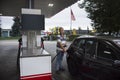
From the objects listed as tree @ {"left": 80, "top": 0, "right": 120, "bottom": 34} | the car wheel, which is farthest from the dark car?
tree @ {"left": 80, "top": 0, "right": 120, "bottom": 34}

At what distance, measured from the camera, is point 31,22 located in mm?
5699

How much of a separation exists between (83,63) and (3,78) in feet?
9.25

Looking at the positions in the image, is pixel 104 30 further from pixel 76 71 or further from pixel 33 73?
pixel 33 73

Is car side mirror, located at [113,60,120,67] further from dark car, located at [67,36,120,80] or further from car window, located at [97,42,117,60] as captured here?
car window, located at [97,42,117,60]

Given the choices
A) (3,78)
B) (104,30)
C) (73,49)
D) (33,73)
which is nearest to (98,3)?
(104,30)

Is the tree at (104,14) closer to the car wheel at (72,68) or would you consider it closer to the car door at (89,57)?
the car wheel at (72,68)

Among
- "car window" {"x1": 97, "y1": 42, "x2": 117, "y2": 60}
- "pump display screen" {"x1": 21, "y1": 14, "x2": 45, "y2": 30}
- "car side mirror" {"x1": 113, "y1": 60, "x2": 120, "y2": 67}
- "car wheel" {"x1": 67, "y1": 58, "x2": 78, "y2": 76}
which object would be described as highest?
"pump display screen" {"x1": 21, "y1": 14, "x2": 45, "y2": 30}

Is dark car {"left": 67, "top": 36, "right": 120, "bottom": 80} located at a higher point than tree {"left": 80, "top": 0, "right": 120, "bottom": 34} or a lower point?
lower

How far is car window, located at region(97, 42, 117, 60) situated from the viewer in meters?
4.70

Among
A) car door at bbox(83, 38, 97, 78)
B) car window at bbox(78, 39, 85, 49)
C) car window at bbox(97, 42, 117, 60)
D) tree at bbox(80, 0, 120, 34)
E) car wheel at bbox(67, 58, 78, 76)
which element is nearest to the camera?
car window at bbox(97, 42, 117, 60)

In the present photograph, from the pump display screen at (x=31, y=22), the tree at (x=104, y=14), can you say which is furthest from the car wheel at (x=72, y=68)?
the tree at (x=104, y=14)

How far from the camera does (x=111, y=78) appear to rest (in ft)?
14.8

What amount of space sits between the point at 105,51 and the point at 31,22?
7.25ft

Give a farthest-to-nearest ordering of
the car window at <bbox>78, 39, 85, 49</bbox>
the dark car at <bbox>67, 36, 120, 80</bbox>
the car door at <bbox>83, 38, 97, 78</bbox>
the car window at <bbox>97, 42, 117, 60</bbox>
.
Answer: the car window at <bbox>78, 39, 85, 49</bbox> < the car door at <bbox>83, 38, 97, 78</bbox> < the car window at <bbox>97, 42, 117, 60</bbox> < the dark car at <bbox>67, 36, 120, 80</bbox>
